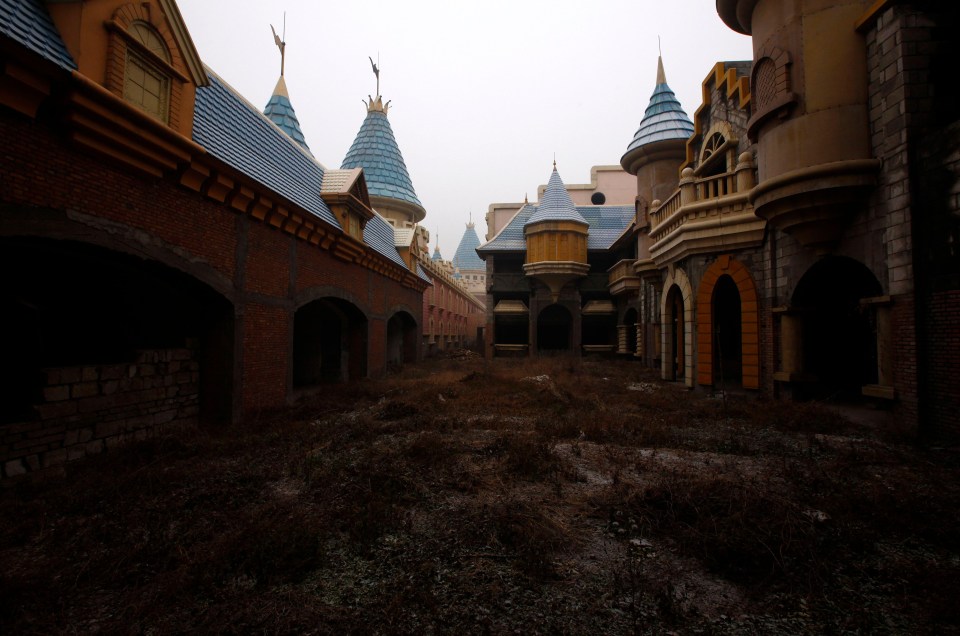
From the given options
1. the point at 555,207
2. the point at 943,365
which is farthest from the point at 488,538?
the point at 555,207

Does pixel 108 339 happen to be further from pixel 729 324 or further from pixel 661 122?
pixel 661 122

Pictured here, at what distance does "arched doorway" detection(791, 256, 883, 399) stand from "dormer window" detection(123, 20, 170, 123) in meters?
12.7

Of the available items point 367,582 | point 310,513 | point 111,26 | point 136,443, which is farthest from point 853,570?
point 111,26

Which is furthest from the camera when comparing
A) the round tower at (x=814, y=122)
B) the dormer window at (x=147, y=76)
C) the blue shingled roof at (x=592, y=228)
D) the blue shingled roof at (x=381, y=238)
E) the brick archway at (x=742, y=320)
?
the blue shingled roof at (x=592, y=228)

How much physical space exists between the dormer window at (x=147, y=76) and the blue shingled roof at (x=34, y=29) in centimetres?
70

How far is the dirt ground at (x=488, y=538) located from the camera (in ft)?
9.09

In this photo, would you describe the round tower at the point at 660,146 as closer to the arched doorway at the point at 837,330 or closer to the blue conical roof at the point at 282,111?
the arched doorway at the point at 837,330

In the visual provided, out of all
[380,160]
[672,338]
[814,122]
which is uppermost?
[380,160]

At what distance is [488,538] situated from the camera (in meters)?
3.71

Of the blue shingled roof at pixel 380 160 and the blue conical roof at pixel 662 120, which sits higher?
the blue shingled roof at pixel 380 160

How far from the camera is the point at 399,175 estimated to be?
29109mm

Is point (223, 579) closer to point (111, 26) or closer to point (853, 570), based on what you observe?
point (853, 570)

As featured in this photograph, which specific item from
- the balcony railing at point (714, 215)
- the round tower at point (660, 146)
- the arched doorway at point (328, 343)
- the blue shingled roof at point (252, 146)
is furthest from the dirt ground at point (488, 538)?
the round tower at point (660, 146)

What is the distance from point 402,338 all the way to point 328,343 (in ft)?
23.7
